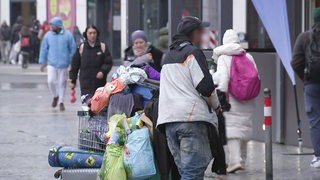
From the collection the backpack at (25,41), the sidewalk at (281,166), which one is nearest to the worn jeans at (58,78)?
the sidewalk at (281,166)

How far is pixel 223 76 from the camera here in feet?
32.2

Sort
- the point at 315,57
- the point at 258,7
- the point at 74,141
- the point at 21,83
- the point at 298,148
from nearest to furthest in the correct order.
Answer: the point at 315,57 → the point at 258,7 → the point at 298,148 → the point at 74,141 → the point at 21,83

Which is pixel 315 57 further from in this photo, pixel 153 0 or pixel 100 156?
pixel 153 0

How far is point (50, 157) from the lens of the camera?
8695mm

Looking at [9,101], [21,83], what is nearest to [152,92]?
[9,101]

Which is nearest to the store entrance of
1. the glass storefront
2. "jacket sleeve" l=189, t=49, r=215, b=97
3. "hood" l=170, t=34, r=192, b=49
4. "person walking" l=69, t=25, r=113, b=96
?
the glass storefront

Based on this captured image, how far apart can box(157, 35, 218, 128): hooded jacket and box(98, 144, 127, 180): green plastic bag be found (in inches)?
26.5

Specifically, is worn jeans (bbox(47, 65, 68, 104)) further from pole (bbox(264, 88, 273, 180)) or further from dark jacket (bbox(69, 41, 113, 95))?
pole (bbox(264, 88, 273, 180))

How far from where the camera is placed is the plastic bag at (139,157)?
7820 mm

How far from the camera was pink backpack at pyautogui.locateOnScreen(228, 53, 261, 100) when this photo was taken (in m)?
9.87

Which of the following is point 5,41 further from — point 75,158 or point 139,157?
point 139,157

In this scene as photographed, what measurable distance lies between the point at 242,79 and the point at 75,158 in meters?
2.33

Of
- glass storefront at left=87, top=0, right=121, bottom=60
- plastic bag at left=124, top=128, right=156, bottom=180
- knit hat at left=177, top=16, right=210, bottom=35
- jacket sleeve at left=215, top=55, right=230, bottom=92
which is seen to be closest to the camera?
knit hat at left=177, top=16, right=210, bottom=35

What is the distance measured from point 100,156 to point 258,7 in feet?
11.4
